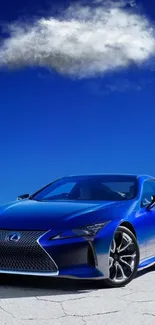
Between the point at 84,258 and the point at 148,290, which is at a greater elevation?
the point at 84,258

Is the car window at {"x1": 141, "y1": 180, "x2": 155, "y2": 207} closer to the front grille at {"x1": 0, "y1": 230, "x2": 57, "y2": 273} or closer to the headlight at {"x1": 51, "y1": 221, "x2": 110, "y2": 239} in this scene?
the headlight at {"x1": 51, "y1": 221, "x2": 110, "y2": 239}

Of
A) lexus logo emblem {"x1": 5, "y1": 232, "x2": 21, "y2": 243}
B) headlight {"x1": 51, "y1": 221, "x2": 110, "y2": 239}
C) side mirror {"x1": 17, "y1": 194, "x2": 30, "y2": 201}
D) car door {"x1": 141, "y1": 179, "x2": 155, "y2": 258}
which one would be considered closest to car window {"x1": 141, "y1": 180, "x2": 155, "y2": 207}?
car door {"x1": 141, "y1": 179, "x2": 155, "y2": 258}

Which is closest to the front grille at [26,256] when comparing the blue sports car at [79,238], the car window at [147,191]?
the blue sports car at [79,238]

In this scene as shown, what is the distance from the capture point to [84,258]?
5645 millimetres

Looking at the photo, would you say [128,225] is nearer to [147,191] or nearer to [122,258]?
[122,258]

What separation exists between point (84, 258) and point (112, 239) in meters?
0.42

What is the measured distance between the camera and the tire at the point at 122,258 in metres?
5.94

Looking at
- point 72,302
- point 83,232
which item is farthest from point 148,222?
point 72,302

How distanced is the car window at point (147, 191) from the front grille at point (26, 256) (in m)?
1.84

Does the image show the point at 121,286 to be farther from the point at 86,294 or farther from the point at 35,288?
the point at 35,288

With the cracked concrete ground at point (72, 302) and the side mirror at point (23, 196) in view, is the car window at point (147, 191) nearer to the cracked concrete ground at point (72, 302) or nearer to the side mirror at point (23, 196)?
the cracked concrete ground at point (72, 302)

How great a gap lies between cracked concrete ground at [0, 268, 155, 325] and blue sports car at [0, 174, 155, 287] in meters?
0.21

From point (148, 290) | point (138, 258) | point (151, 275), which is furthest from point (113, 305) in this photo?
point (151, 275)

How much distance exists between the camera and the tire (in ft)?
19.5
